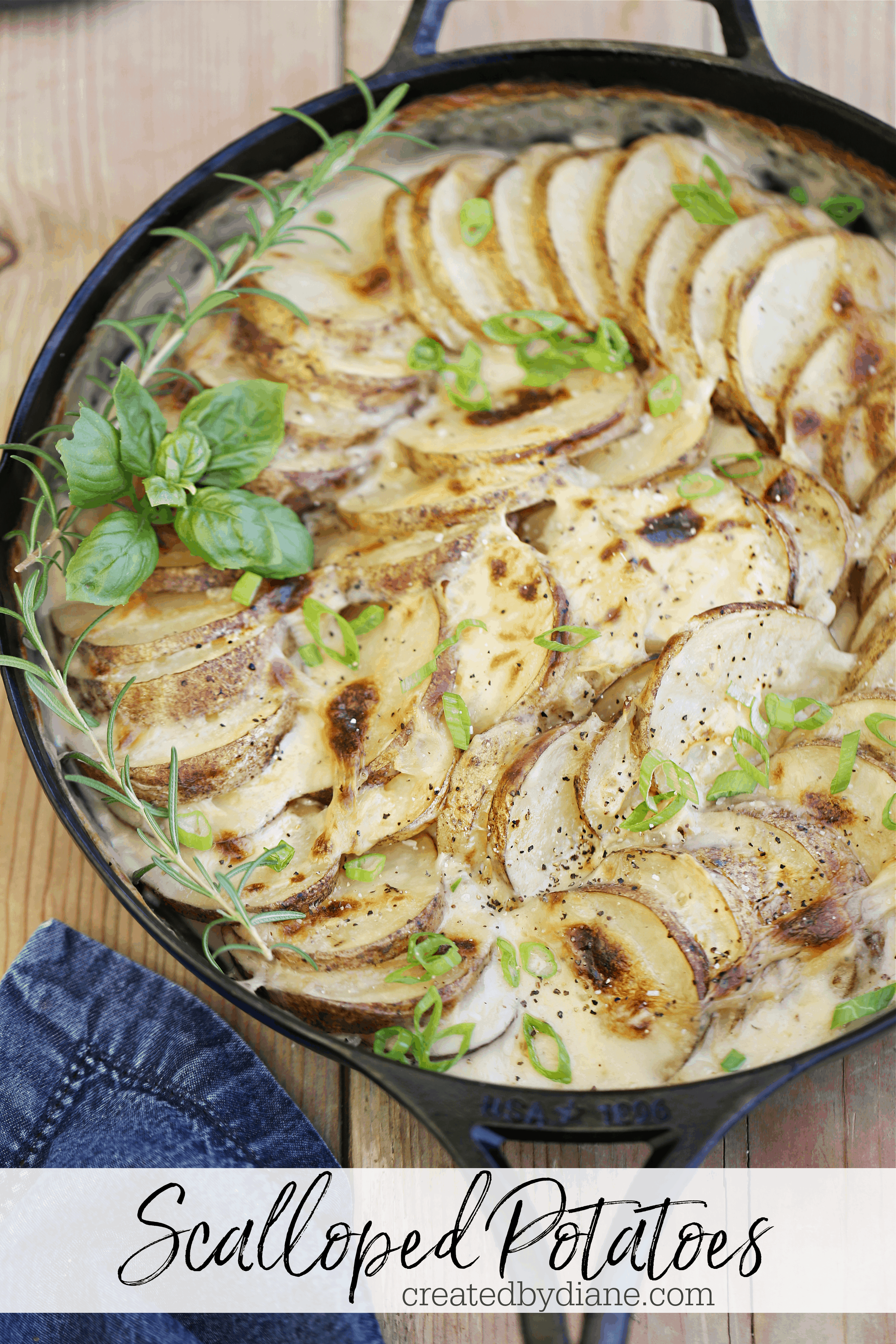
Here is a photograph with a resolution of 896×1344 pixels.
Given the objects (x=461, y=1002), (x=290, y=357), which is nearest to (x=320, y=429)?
(x=290, y=357)

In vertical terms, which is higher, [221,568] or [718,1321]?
[221,568]

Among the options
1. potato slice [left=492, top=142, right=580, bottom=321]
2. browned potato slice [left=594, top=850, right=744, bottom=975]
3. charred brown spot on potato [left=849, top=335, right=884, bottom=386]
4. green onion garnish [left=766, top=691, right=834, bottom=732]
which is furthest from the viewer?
potato slice [left=492, top=142, right=580, bottom=321]

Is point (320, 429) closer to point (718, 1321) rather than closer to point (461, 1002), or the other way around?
point (461, 1002)

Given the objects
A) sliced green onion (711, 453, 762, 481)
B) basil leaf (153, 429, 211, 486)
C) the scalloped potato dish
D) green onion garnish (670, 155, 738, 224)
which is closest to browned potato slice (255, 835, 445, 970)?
the scalloped potato dish

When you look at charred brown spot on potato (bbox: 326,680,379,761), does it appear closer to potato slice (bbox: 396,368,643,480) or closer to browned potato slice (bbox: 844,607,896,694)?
potato slice (bbox: 396,368,643,480)

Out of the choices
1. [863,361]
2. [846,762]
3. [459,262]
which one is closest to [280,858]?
[846,762]

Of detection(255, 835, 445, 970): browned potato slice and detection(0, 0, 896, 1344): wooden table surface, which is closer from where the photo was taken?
detection(255, 835, 445, 970): browned potato slice
